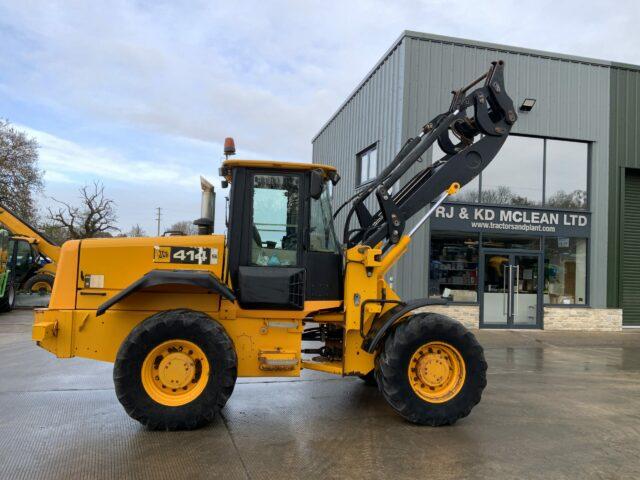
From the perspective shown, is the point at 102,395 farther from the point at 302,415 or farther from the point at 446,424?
the point at 446,424

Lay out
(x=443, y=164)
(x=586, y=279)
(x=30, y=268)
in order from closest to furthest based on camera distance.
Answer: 1. (x=443, y=164)
2. (x=586, y=279)
3. (x=30, y=268)

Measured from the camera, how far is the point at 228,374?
482 cm

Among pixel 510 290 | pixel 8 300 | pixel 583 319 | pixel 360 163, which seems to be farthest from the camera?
pixel 360 163

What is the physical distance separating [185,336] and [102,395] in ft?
6.68

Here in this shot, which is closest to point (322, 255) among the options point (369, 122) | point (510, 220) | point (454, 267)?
point (454, 267)

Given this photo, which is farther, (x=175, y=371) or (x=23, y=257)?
(x=23, y=257)

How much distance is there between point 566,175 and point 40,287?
56.2 ft

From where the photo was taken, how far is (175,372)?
4.88 m

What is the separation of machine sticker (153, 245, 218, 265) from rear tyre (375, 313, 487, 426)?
79.0 inches

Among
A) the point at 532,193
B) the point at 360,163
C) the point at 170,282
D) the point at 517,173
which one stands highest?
the point at 360,163

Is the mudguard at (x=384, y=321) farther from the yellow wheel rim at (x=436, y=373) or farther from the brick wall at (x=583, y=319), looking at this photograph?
the brick wall at (x=583, y=319)

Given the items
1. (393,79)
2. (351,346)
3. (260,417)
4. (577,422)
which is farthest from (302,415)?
(393,79)

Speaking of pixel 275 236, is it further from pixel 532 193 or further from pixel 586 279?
pixel 586 279

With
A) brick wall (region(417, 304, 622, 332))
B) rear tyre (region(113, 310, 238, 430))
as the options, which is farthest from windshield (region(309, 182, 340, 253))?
brick wall (region(417, 304, 622, 332))
